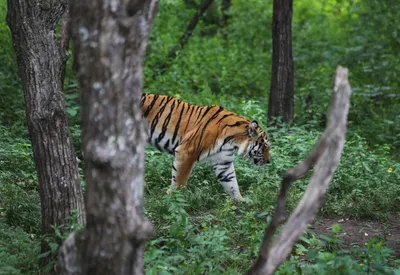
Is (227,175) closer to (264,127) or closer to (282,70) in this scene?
(264,127)

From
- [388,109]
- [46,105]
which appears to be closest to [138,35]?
[46,105]

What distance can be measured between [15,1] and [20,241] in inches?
75.6

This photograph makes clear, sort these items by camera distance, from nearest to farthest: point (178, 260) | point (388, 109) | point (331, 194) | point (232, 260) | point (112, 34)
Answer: point (112, 34)
point (178, 260)
point (232, 260)
point (331, 194)
point (388, 109)

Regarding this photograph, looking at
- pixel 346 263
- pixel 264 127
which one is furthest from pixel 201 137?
pixel 346 263

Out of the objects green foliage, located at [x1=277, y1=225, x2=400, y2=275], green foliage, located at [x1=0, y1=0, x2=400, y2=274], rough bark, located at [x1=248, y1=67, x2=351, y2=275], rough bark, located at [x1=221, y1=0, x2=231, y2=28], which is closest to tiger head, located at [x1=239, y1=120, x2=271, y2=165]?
green foliage, located at [x1=0, y1=0, x2=400, y2=274]

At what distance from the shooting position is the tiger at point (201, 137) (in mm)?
7344

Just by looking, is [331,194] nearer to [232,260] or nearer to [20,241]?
[232,260]

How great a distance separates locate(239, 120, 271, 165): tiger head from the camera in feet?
24.8

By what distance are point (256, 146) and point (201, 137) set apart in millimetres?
685

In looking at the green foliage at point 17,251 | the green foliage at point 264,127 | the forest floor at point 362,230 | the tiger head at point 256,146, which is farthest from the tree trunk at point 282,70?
the green foliage at point 17,251

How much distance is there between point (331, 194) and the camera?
7.18m

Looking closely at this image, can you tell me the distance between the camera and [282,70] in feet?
32.9

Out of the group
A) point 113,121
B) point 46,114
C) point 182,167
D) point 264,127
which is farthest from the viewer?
point 264,127

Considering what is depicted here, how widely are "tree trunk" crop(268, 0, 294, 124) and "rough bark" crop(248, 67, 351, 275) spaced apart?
20.6 ft
